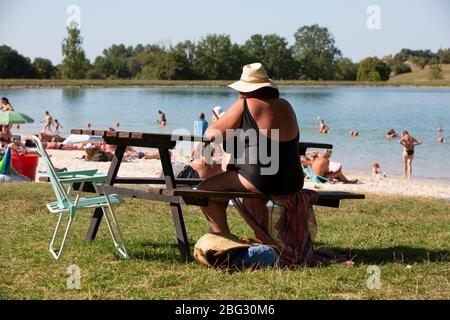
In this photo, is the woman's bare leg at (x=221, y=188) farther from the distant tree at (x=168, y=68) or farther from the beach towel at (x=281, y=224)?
the distant tree at (x=168, y=68)

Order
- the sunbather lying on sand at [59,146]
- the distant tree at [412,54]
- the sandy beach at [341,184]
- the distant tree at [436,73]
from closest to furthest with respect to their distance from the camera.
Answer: the sandy beach at [341,184] → the sunbather lying on sand at [59,146] → the distant tree at [436,73] → the distant tree at [412,54]

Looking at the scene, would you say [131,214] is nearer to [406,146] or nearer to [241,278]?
[241,278]

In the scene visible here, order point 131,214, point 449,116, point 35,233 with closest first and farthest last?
point 35,233 → point 131,214 → point 449,116

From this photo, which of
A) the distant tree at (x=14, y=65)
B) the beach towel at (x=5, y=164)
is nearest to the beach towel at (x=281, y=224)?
the beach towel at (x=5, y=164)

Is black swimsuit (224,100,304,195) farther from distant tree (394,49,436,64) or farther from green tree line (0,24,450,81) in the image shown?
distant tree (394,49,436,64)

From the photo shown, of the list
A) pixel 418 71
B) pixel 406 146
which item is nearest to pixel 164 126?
pixel 406 146

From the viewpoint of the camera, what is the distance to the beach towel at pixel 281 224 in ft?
16.3

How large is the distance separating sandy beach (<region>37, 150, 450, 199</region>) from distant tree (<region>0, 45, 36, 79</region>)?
73419 millimetres

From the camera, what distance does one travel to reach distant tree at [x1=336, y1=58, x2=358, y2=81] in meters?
113

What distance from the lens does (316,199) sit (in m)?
5.29

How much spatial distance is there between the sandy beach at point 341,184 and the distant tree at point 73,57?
72198 mm

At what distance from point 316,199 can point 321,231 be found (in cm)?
143

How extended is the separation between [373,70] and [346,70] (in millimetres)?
5732

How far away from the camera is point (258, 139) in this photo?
484 cm
